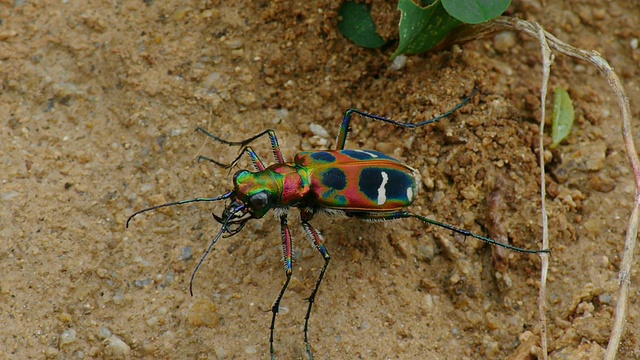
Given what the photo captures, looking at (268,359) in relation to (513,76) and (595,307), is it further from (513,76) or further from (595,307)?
(513,76)

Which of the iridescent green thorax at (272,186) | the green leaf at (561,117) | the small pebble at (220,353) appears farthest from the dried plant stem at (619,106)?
the small pebble at (220,353)

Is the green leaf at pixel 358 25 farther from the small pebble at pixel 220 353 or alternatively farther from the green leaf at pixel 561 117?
the small pebble at pixel 220 353

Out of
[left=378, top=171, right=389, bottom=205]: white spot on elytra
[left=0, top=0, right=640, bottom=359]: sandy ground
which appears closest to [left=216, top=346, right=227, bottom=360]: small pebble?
[left=0, top=0, right=640, bottom=359]: sandy ground

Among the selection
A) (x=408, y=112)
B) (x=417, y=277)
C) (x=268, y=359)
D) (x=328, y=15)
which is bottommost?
(x=268, y=359)

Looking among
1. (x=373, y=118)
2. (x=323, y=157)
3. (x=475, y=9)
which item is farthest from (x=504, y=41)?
(x=323, y=157)

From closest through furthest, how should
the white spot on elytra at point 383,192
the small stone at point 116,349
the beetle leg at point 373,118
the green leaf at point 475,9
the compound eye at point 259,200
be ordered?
1. the small stone at point 116,349
2. the compound eye at point 259,200
3. the white spot on elytra at point 383,192
4. the green leaf at point 475,9
5. the beetle leg at point 373,118

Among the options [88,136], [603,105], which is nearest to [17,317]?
[88,136]
